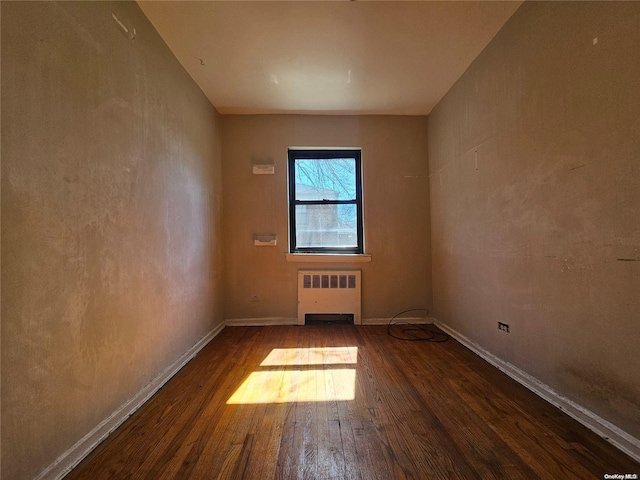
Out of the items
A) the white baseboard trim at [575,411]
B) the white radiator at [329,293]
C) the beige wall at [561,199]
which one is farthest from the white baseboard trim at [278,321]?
the white baseboard trim at [575,411]

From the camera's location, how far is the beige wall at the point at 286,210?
3334 millimetres

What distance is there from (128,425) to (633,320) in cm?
252

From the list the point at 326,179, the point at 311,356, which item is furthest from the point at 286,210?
the point at 311,356

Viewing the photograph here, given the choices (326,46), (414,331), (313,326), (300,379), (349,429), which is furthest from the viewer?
(313,326)

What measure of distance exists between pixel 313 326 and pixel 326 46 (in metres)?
2.79

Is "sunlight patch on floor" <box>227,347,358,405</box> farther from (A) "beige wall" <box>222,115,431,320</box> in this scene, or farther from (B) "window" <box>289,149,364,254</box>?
(B) "window" <box>289,149,364,254</box>

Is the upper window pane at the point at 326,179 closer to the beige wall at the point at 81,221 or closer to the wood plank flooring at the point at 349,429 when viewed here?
the beige wall at the point at 81,221

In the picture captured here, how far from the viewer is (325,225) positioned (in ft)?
11.5

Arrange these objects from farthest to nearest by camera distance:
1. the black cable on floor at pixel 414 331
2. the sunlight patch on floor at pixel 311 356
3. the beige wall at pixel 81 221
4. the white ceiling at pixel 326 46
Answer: the black cable on floor at pixel 414 331 → the sunlight patch on floor at pixel 311 356 → the white ceiling at pixel 326 46 → the beige wall at pixel 81 221

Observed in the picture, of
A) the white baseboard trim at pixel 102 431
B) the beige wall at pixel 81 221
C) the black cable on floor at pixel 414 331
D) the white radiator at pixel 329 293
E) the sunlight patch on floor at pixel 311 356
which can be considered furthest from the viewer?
the white radiator at pixel 329 293

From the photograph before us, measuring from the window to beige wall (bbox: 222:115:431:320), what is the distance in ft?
0.51

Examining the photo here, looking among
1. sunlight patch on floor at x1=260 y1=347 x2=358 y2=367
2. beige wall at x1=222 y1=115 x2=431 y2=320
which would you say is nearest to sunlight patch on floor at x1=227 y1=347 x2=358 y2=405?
sunlight patch on floor at x1=260 y1=347 x2=358 y2=367

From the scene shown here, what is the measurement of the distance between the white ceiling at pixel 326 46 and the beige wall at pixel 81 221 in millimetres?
321

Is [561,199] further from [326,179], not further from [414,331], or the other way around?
[326,179]
